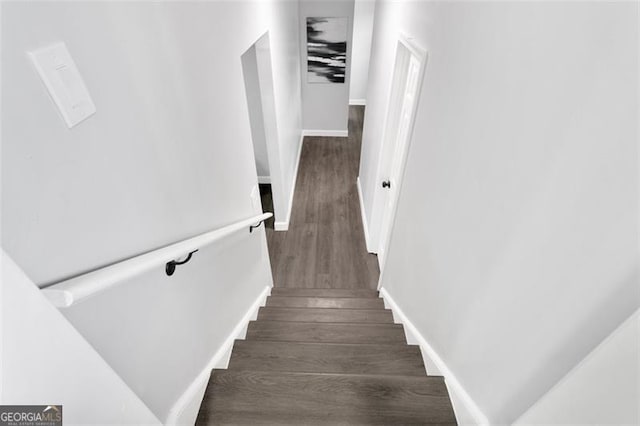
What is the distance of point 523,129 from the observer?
2.61 ft

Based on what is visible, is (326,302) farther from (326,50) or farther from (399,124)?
(326,50)

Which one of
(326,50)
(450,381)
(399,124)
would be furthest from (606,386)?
(326,50)

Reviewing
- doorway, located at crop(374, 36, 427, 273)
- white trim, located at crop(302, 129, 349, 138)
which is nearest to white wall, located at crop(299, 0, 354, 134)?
white trim, located at crop(302, 129, 349, 138)

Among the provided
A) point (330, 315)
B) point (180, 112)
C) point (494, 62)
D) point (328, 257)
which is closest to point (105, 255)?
point (180, 112)

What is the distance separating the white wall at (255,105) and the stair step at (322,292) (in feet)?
5.25

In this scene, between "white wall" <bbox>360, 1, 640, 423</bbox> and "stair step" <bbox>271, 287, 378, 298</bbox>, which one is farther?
"stair step" <bbox>271, 287, 378, 298</bbox>

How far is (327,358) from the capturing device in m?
1.75

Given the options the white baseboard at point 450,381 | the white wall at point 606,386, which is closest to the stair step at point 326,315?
the white baseboard at point 450,381

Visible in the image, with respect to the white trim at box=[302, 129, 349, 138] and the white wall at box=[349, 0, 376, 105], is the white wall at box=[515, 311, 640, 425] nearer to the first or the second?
the white trim at box=[302, 129, 349, 138]

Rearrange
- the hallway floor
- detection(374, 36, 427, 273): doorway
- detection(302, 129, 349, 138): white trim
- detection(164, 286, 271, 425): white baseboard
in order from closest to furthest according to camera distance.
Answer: detection(164, 286, 271, 425): white baseboard → detection(374, 36, 427, 273): doorway → the hallway floor → detection(302, 129, 349, 138): white trim

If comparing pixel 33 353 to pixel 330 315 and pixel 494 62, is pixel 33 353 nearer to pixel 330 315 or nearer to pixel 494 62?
pixel 494 62

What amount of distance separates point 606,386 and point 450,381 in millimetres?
883

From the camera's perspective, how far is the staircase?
132cm

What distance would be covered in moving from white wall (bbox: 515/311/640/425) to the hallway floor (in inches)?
99.5
